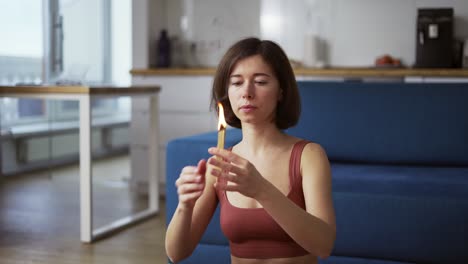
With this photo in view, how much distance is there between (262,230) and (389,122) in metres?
1.78

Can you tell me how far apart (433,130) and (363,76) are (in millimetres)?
1637

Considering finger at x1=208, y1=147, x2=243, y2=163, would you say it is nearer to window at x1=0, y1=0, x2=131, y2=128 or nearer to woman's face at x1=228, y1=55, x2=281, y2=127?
woman's face at x1=228, y1=55, x2=281, y2=127

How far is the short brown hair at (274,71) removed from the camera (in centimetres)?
131

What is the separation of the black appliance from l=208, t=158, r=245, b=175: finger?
3859 mm

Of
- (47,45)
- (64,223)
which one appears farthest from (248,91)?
(47,45)

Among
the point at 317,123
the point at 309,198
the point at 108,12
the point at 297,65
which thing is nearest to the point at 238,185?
the point at 309,198

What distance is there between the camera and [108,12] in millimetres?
6301

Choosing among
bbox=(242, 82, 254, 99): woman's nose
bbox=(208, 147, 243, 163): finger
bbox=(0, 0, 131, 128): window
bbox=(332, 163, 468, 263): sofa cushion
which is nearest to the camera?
bbox=(208, 147, 243, 163): finger

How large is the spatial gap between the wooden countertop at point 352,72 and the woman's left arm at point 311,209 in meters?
3.18

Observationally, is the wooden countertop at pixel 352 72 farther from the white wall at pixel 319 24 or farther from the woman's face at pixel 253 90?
the woman's face at pixel 253 90

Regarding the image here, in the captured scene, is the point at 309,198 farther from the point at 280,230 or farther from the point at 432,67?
the point at 432,67

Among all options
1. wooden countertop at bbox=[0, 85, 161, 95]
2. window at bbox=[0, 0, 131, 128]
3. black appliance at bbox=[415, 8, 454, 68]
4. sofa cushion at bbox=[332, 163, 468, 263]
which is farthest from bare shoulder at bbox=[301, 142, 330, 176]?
window at bbox=[0, 0, 131, 128]

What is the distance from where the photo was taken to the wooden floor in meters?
3.09

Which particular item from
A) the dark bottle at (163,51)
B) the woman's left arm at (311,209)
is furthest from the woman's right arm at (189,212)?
the dark bottle at (163,51)
